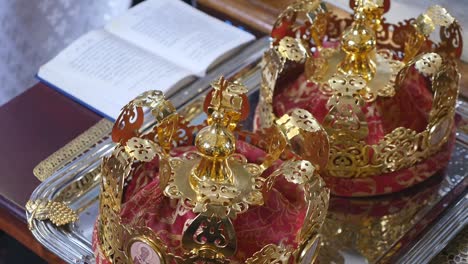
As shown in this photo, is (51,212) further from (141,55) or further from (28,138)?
(141,55)

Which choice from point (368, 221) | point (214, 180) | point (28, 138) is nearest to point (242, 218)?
point (214, 180)

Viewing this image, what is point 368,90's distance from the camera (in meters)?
1.18

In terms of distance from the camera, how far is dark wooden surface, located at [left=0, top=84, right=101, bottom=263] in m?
1.21

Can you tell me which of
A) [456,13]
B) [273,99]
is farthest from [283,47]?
[456,13]

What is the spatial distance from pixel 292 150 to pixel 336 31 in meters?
0.31

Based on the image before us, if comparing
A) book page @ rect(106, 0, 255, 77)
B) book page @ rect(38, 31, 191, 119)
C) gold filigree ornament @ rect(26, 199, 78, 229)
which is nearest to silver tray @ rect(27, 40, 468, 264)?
gold filigree ornament @ rect(26, 199, 78, 229)

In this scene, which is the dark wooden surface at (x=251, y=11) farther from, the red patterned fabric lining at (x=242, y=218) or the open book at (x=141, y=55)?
the red patterned fabric lining at (x=242, y=218)

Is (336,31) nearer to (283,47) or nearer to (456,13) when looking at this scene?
(283,47)

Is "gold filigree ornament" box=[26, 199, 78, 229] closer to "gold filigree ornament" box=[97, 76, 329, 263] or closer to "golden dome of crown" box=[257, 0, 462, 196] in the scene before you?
"gold filigree ornament" box=[97, 76, 329, 263]

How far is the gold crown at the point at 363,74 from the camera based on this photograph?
113 centimetres

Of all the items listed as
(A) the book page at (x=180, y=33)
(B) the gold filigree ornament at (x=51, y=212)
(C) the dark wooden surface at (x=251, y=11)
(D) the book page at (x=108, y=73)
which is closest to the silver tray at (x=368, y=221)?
(B) the gold filigree ornament at (x=51, y=212)

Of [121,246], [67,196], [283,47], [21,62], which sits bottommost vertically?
[21,62]

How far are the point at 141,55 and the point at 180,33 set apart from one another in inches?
3.5

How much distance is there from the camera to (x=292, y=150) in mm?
1107
